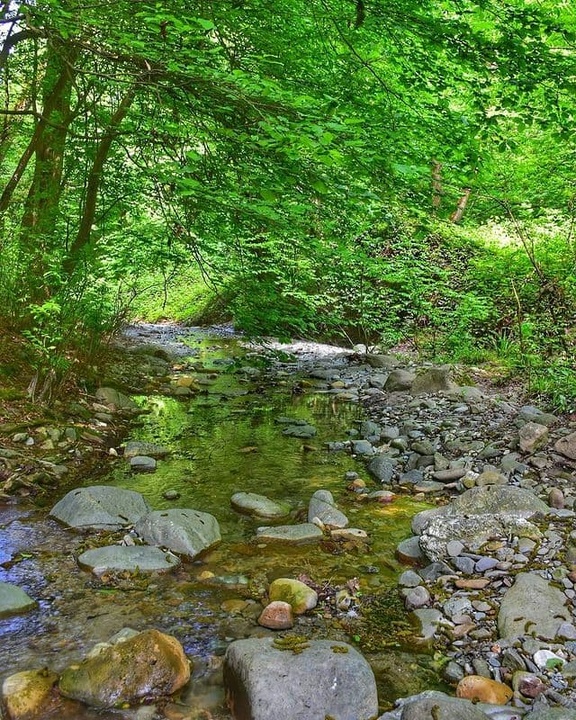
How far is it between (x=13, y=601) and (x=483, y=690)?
2.67 m

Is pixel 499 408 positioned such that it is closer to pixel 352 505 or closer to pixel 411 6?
pixel 352 505

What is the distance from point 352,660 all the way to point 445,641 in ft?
2.39

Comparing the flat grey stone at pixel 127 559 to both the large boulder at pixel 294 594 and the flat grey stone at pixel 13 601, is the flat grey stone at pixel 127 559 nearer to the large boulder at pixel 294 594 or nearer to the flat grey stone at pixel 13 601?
the flat grey stone at pixel 13 601

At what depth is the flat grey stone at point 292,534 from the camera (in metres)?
4.49

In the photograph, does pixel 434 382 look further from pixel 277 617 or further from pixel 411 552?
pixel 277 617

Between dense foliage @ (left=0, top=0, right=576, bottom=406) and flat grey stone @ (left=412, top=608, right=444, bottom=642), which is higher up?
dense foliage @ (left=0, top=0, right=576, bottom=406)

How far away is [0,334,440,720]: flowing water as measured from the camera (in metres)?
3.13

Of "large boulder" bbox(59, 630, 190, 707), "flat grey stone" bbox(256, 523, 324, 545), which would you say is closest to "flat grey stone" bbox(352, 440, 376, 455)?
"flat grey stone" bbox(256, 523, 324, 545)

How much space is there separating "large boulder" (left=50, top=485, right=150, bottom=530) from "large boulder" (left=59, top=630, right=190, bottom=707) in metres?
1.72

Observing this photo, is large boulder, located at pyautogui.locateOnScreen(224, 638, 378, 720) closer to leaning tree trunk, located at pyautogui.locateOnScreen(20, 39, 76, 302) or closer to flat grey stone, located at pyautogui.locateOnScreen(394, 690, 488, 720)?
flat grey stone, located at pyautogui.locateOnScreen(394, 690, 488, 720)

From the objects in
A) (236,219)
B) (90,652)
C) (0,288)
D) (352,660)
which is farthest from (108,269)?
(352,660)

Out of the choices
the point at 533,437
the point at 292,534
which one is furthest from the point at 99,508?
the point at 533,437

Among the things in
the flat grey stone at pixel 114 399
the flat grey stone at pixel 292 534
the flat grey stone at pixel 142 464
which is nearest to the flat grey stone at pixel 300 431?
the flat grey stone at pixel 142 464

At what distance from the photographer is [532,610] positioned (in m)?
3.23
